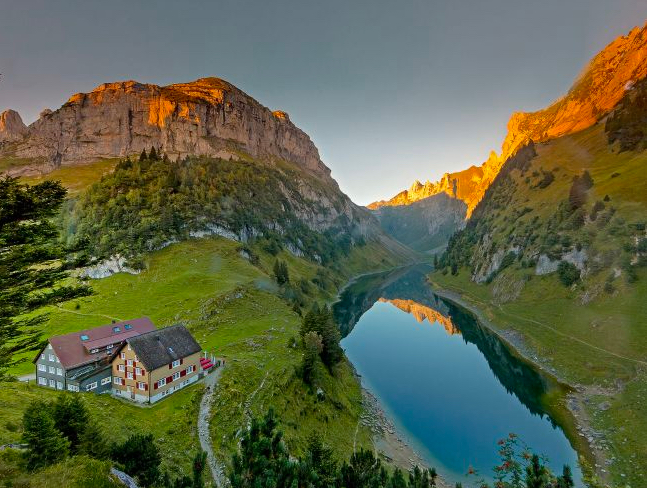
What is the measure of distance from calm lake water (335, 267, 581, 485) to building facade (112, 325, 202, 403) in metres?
33.0

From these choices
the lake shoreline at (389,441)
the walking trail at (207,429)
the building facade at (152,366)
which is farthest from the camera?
the lake shoreline at (389,441)

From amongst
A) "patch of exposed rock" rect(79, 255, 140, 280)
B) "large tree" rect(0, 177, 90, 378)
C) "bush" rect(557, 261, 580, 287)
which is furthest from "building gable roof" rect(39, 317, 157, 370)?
"bush" rect(557, 261, 580, 287)

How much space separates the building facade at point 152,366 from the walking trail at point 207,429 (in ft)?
11.4

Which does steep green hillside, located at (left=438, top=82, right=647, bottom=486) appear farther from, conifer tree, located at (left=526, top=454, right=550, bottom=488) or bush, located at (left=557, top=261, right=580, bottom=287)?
conifer tree, located at (left=526, top=454, right=550, bottom=488)

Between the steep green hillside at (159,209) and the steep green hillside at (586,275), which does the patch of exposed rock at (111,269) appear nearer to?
the steep green hillside at (159,209)

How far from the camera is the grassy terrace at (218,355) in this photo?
3884 centimetres

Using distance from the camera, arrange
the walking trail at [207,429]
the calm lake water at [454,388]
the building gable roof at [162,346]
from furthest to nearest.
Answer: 1. the calm lake water at [454,388]
2. the building gable roof at [162,346]
3. the walking trail at [207,429]

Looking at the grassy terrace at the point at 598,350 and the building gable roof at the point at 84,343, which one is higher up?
the building gable roof at the point at 84,343

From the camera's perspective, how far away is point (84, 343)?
163ft

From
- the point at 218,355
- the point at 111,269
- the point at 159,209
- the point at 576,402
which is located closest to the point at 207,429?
the point at 218,355

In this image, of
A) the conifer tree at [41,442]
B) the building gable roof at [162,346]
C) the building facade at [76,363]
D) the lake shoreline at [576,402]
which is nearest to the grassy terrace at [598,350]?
the lake shoreline at [576,402]

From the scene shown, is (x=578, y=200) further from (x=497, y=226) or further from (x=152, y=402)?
A: (x=152, y=402)

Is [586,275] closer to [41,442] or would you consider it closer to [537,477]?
[537,477]

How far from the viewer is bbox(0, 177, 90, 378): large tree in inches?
653
